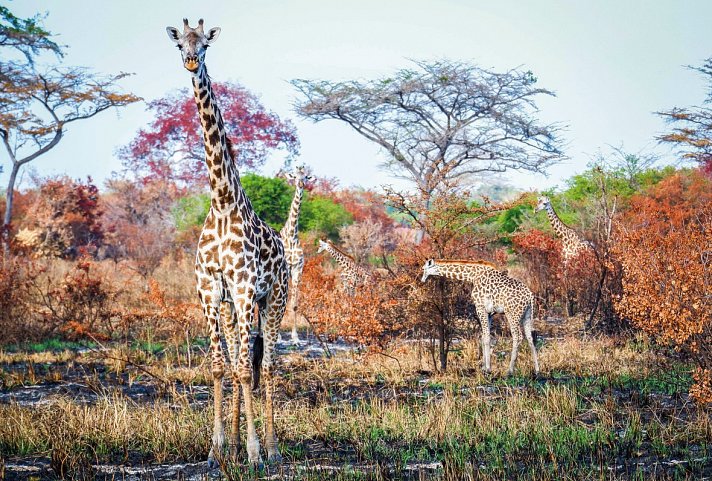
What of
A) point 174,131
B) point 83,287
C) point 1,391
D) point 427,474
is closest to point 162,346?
point 83,287

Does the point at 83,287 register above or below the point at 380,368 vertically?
above

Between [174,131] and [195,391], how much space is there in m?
34.6

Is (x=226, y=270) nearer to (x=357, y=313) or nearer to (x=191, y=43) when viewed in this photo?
(x=191, y=43)

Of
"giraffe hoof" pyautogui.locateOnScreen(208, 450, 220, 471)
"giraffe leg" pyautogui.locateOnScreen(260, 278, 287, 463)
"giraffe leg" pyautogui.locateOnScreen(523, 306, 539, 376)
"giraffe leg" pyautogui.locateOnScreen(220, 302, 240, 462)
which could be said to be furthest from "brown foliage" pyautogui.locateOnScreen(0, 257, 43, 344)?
"giraffe leg" pyautogui.locateOnScreen(523, 306, 539, 376)

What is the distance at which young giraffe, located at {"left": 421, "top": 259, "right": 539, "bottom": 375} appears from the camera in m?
10.6

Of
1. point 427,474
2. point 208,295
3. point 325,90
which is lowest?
point 427,474

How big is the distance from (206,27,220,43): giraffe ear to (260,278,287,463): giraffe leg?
94.1 inches

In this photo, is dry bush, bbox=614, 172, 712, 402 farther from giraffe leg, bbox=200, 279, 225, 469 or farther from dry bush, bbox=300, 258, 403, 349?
giraffe leg, bbox=200, 279, 225, 469

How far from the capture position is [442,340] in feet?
35.0

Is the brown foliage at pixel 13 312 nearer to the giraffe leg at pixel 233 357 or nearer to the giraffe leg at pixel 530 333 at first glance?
the giraffe leg at pixel 233 357

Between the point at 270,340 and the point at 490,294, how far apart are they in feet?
14.1

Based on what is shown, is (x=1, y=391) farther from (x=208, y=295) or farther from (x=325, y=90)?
(x=325, y=90)

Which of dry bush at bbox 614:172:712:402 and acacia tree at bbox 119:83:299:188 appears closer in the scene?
Result: dry bush at bbox 614:172:712:402

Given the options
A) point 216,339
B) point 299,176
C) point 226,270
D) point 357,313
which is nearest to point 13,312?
point 299,176
